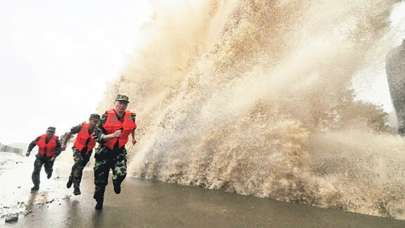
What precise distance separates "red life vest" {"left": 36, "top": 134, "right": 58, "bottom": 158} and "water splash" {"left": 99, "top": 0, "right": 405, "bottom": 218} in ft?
10.4

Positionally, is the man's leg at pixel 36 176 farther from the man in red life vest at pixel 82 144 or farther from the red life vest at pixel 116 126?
the red life vest at pixel 116 126

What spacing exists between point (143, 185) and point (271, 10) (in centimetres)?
655

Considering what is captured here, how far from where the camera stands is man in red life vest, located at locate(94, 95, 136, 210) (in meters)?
7.55

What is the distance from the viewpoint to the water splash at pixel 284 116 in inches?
380

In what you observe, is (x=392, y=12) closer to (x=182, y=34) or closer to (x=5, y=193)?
(x=182, y=34)

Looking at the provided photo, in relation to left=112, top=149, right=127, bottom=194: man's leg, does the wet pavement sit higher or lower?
lower

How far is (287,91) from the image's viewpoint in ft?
39.1

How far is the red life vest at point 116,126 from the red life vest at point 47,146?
3.68 meters

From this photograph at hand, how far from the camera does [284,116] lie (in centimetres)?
1126

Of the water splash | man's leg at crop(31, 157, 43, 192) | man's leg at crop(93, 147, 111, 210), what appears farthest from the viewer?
man's leg at crop(31, 157, 43, 192)

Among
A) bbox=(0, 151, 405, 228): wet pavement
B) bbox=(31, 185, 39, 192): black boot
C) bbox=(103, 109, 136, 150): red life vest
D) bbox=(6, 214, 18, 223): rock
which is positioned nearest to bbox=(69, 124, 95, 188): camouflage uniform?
bbox=(0, 151, 405, 228): wet pavement

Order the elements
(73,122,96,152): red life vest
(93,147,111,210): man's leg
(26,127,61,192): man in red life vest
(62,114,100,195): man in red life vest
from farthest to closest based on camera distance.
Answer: (26,127,61,192): man in red life vest, (73,122,96,152): red life vest, (62,114,100,195): man in red life vest, (93,147,111,210): man's leg

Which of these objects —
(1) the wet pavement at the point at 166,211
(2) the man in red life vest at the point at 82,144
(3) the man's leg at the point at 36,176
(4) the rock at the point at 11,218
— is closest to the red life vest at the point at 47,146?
(3) the man's leg at the point at 36,176

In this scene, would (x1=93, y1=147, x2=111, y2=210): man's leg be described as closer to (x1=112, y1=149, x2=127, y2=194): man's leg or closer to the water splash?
(x1=112, y1=149, x2=127, y2=194): man's leg
